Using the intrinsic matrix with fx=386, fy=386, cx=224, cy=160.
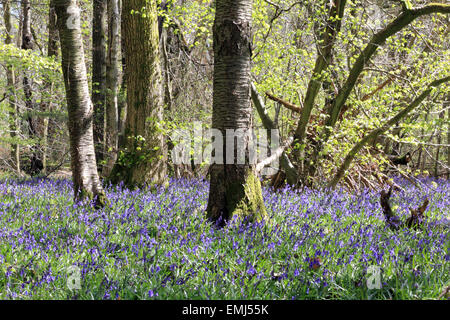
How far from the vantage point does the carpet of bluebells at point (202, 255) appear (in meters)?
3.02

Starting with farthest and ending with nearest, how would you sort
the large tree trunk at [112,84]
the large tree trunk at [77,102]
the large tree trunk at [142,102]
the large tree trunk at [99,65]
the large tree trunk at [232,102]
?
the large tree trunk at [99,65]
the large tree trunk at [112,84]
the large tree trunk at [142,102]
the large tree trunk at [77,102]
the large tree trunk at [232,102]

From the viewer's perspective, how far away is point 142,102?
764 centimetres

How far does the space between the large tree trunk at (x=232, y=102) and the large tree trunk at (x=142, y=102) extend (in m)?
3.00

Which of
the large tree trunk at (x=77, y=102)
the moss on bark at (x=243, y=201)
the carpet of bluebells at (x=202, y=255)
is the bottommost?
the carpet of bluebells at (x=202, y=255)

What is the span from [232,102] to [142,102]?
3465 mm

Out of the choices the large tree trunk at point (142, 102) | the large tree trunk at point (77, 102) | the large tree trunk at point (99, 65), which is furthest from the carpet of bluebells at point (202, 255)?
the large tree trunk at point (99, 65)

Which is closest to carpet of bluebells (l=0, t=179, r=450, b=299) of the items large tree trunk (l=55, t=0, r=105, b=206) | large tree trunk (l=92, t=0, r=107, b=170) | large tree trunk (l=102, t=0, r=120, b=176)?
large tree trunk (l=55, t=0, r=105, b=206)

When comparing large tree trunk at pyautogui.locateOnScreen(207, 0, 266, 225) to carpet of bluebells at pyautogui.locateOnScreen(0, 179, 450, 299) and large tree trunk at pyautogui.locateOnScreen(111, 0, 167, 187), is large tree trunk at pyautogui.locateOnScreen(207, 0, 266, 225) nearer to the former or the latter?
carpet of bluebells at pyautogui.locateOnScreen(0, 179, 450, 299)

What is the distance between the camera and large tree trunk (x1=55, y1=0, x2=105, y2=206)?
17.3 ft

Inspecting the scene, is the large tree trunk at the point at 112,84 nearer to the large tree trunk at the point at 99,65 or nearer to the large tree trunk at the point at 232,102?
the large tree trunk at the point at 99,65

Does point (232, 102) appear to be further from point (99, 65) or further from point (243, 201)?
point (99, 65)

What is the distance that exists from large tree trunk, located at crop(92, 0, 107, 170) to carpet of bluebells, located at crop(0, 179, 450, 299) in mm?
6489

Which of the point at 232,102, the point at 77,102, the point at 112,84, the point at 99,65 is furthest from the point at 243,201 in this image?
the point at 99,65
